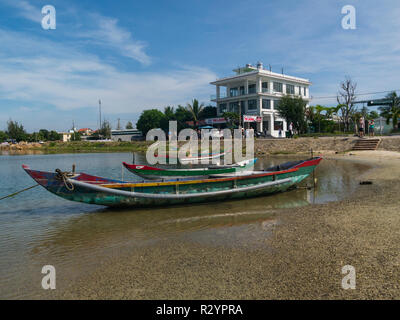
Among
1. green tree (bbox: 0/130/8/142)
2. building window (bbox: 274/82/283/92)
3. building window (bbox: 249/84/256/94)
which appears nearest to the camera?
building window (bbox: 249/84/256/94)

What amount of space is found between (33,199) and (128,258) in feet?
30.5

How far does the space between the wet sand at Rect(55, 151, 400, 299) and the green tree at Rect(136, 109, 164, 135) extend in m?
62.1

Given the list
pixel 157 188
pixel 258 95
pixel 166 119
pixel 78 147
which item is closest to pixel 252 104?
pixel 258 95

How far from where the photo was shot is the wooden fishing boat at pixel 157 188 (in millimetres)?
9078

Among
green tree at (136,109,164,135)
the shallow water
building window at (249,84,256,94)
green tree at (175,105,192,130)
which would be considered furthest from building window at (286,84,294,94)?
the shallow water

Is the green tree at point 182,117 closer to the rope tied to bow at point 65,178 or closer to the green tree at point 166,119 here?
the green tree at point 166,119

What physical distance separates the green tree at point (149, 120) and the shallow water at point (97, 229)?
183 feet

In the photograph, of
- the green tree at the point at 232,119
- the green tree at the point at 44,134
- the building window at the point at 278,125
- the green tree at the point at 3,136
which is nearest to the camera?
the green tree at the point at 232,119

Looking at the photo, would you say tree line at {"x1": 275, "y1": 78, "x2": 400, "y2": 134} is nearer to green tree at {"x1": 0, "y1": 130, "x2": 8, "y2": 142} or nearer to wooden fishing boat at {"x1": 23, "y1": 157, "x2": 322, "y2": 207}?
wooden fishing boat at {"x1": 23, "y1": 157, "x2": 322, "y2": 207}

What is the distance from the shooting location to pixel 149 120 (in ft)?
227

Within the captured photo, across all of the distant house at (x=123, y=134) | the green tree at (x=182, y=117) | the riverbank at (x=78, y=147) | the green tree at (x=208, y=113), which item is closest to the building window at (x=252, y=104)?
the green tree at (x=208, y=113)

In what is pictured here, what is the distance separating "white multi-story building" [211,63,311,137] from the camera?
157ft

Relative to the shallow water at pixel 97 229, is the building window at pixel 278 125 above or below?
above
